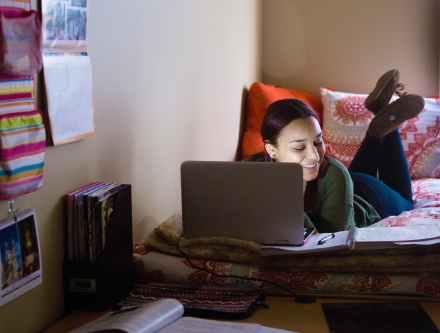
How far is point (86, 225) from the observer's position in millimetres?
1215

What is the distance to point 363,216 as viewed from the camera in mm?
1989

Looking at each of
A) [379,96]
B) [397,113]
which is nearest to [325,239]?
[397,113]

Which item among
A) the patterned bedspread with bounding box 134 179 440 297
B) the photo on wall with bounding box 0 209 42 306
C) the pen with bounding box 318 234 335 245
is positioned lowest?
the patterned bedspread with bounding box 134 179 440 297

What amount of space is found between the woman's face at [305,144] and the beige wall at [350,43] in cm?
143

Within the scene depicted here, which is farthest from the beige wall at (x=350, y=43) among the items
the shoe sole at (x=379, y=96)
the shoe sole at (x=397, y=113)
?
the shoe sole at (x=397, y=113)

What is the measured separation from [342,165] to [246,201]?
2.13 ft

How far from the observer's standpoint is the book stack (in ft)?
3.98

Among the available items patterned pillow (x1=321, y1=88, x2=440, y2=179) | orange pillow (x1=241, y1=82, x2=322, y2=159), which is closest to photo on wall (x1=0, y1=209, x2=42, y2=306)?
orange pillow (x1=241, y1=82, x2=322, y2=159)

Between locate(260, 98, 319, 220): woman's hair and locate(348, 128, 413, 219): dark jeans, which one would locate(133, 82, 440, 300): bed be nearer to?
locate(260, 98, 319, 220): woman's hair

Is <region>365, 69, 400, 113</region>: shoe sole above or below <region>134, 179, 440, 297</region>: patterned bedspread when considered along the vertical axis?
above

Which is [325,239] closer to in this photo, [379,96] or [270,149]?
[270,149]

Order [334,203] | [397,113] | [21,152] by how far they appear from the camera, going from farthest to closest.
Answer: [397,113]
[334,203]
[21,152]

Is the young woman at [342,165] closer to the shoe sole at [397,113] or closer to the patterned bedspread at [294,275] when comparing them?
the shoe sole at [397,113]

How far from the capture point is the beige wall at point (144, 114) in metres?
1.18
